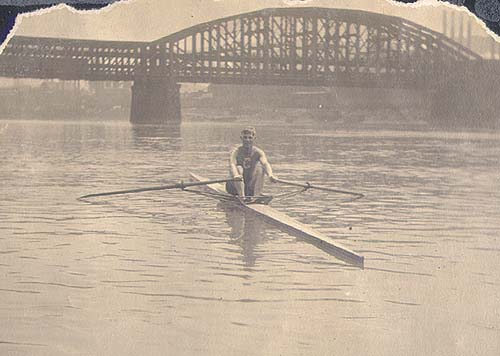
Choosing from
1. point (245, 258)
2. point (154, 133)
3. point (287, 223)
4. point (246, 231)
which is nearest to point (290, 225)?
point (287, 223)

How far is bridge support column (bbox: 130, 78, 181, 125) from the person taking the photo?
2975 inches

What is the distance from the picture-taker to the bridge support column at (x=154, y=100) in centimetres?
7556

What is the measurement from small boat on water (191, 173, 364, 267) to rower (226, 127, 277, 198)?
0.67ft

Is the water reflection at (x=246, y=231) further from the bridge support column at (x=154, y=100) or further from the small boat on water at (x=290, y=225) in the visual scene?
the bridge support column at (x=154, y=100)

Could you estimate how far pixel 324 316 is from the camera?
718 centimetres

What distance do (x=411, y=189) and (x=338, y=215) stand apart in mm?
5377

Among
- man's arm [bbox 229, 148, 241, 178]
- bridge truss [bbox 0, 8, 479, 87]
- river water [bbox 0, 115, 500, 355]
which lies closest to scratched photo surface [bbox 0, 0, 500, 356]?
river water [bbox 0, 115, 500, 355]

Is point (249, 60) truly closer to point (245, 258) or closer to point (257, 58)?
point (257, 58)

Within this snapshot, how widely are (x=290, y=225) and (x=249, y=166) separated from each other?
203 centimetres

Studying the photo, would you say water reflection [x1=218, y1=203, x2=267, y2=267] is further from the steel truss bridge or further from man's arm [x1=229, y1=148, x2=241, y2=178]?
the steel truss bridge

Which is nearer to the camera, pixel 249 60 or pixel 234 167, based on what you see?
pixel 234 167

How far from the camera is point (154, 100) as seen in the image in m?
76.4

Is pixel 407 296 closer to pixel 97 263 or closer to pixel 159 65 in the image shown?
pixel 97 263

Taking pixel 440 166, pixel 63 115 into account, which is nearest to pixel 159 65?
pixel 63 115
